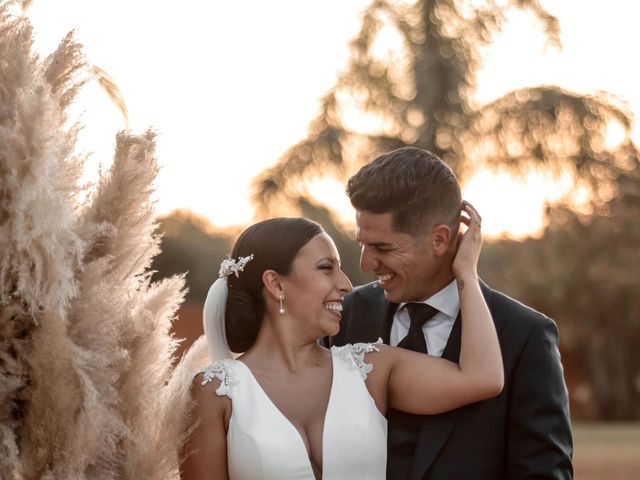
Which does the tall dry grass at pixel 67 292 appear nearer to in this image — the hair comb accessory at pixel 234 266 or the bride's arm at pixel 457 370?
the hair comb accessory at pixel 234 266

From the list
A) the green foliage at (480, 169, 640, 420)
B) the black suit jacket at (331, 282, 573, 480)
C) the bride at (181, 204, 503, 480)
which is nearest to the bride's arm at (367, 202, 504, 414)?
the bride at (181, 204, 503, 480)

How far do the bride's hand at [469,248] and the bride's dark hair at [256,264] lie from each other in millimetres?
554

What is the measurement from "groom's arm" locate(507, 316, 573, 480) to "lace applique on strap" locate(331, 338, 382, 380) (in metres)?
0.52

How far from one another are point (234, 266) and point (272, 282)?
0.54 ft

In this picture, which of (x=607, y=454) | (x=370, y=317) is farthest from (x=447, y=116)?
(x=370, y=317)

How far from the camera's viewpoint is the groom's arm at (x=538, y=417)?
355 centimetres

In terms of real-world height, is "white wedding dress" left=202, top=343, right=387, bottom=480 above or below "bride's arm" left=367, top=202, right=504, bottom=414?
below

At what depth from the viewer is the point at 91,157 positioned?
2385 millimetres

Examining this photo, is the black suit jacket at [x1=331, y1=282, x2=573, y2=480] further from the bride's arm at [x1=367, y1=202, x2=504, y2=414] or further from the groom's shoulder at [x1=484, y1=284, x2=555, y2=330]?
the bride's arm at [x1=367, y1=202, x2=504, y2=414]

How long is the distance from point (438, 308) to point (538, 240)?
81.1ft

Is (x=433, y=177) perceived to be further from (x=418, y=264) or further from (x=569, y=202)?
(x=569, y=202)

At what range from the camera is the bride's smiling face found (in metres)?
3.58

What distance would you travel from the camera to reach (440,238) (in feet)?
12.9

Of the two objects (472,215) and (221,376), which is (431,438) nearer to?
(221,376)
